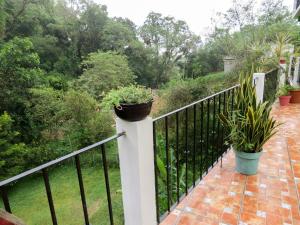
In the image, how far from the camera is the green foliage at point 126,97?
47.4 inches

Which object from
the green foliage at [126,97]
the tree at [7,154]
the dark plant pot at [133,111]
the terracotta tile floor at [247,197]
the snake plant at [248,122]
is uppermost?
the green foliage at [126,97]

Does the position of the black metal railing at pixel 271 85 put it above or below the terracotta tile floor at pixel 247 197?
above

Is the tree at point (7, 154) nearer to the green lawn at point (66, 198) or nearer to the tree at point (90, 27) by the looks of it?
the green lawn at point (66, 198)

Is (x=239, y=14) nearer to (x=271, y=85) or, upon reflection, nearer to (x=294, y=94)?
(x=294, y=94)

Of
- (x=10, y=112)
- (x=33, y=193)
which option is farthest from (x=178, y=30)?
(x=33, y=193)

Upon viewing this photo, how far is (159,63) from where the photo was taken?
19.7m

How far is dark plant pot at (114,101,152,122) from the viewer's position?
46.2 inches

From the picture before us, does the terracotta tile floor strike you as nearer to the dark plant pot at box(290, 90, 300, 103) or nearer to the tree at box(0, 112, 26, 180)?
the dark plant pot at box(290, 90, 300, 103)

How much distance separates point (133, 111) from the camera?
1181mm

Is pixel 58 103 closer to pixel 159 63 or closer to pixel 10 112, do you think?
pixel 10 112

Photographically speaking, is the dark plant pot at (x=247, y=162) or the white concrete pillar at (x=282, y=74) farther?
the white concrete pillar at (x=282, y=74)

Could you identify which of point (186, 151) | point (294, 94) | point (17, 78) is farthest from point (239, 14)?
point (186, 151)

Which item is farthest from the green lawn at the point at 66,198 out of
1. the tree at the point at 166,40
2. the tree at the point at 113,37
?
the tree at the point at 166,40

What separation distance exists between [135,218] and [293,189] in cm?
157
